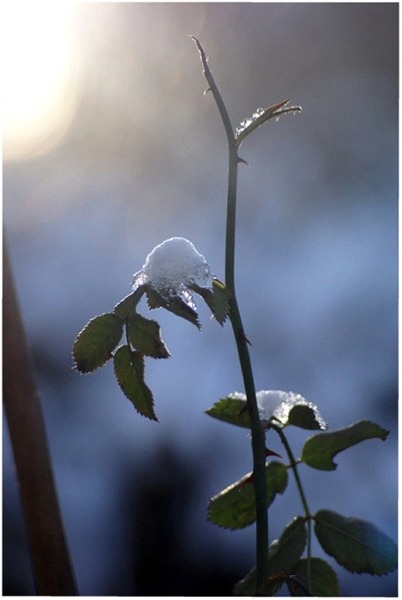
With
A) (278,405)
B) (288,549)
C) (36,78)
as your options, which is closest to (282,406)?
(278,405)

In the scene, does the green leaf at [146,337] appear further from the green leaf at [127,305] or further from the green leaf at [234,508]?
the green leaf at [234,508]

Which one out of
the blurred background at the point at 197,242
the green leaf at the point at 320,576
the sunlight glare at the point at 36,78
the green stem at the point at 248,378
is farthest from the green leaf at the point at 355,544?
the sunlight glare at the point at 36,78

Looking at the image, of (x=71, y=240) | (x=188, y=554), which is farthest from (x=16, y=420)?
(x=188, y=554)

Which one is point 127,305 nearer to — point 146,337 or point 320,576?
point 146,337

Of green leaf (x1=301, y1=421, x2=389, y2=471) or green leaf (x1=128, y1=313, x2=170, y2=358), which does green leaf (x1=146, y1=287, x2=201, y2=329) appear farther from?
green leaf (x1=301, y1=421, x2=389, y2=471)

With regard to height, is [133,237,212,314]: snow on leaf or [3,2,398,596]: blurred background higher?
[3,2,398,596]: blurred background

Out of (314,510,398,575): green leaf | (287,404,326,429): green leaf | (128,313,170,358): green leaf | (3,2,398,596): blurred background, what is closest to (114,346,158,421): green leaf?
(128,313,170,358): green leaf
